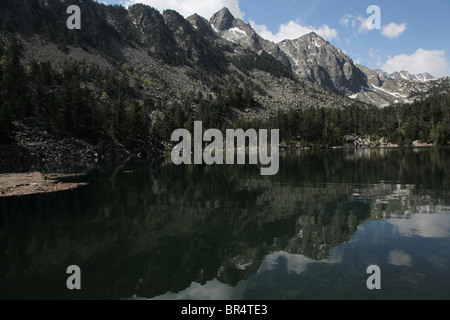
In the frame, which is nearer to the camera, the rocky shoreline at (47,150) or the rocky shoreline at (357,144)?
the rocky shoreline at (47,150)

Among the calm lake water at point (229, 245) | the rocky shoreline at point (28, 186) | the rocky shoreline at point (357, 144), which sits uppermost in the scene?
the rocky shoreline at point (357, 144)

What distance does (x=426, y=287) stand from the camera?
11227mm

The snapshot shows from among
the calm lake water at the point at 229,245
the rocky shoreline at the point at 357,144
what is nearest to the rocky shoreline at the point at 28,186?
the calm lake water at the point at 229,245

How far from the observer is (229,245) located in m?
16.4

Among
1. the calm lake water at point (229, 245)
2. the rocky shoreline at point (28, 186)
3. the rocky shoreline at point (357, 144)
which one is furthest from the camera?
the rocky shoreline at point (357, 144)

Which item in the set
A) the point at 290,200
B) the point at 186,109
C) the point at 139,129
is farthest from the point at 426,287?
the point at 186,109

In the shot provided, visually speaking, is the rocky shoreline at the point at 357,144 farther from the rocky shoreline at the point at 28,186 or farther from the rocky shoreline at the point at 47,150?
the rocky shoreline at the point at 28,186

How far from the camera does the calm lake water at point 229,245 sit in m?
11.6

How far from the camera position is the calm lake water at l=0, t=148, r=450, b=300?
11633mm

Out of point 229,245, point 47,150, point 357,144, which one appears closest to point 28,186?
point 229,245

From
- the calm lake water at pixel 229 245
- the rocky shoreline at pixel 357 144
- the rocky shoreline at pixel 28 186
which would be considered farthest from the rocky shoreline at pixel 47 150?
the rocky shoreline at pixel 357 144

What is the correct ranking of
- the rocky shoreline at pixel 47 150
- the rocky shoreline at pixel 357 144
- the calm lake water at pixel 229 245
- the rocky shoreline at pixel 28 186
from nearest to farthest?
1. the calm lake water at pixel 229 245
2. the rocky shoreline at pixel 28 186
3. the rocky shoreline at pixel 47 150
4. the rocky shoreline at pixel 357 144

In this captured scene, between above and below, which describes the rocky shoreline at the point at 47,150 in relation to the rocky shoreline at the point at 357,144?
below

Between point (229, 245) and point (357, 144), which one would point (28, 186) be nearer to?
point (229, 245)
